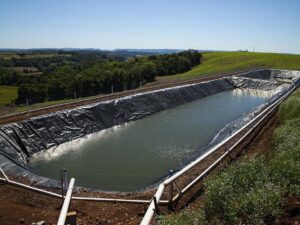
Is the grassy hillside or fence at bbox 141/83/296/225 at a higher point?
the grassy hillside

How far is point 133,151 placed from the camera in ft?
52.5

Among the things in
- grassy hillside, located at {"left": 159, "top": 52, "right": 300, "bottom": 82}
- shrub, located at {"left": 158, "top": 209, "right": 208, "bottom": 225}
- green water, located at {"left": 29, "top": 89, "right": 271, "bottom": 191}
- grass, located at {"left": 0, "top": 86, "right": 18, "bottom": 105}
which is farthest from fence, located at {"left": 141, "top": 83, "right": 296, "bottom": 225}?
grassy hillside, located at {"left": 159, "top": 52, "right": 300, "bottom": 82}

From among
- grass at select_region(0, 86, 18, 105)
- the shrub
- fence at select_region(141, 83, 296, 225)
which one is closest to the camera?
the shrub

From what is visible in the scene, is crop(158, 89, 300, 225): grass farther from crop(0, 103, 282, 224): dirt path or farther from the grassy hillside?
the grassy hillside

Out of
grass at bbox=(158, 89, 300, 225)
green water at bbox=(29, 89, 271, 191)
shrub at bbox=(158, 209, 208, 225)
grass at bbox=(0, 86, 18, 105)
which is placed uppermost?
grass at bbox=(158, 89, 300, 225)

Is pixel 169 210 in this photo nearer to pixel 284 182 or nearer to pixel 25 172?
pixel 284 182

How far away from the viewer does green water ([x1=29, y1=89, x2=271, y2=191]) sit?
42.0 ft

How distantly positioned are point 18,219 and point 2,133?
859 centimetres

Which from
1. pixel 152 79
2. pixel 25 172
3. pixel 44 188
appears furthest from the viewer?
pixel 152 79

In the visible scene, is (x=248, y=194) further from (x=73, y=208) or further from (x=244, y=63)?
(x=244, y=63)

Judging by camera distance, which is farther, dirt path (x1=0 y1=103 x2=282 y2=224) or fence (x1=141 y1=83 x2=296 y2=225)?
dirt path (x1=0 y1=103 x2=282 y2=224)

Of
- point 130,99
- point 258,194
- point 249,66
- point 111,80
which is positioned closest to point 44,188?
point 258,194

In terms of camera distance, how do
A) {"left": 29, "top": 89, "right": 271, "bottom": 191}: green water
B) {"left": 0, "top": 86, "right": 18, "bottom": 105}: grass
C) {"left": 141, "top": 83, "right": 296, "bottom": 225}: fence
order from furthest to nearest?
1. {"left": 0, "top": 86, "right": 18, "bottom": 105}: grass
2. {"left": 29, "top": 89, "right": 271, "bottom": 191}: green water
3. {"left": 141, "top": 83, "right": 296, "bottom": 225}: fence

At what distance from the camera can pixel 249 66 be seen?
173ft
